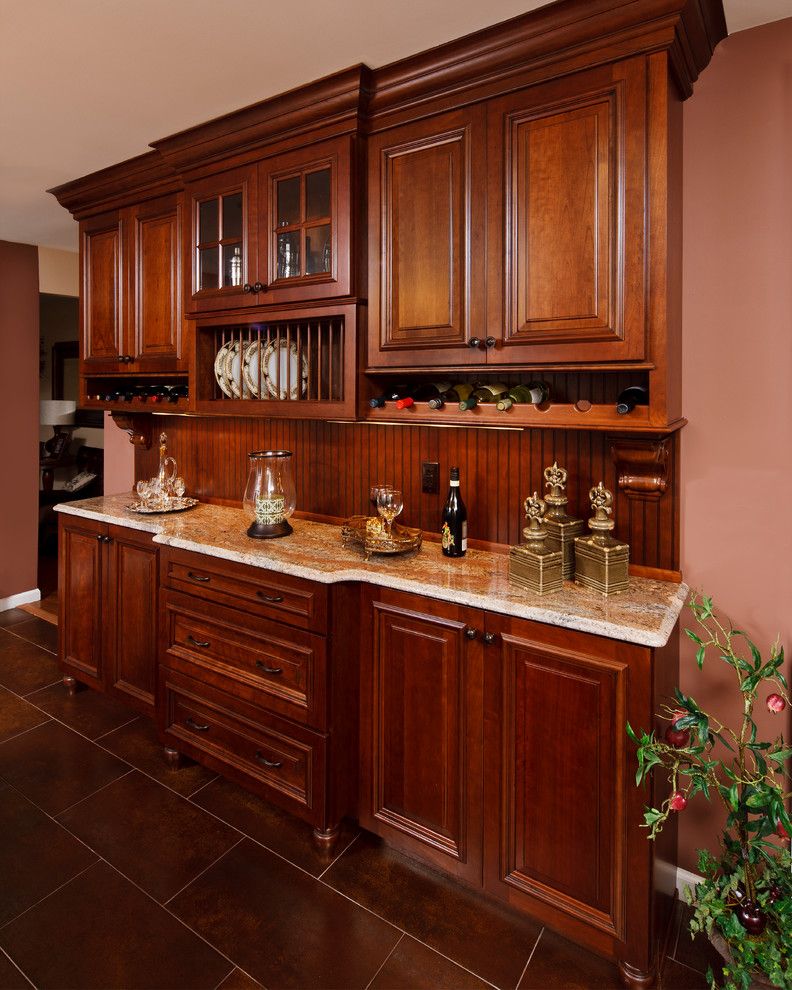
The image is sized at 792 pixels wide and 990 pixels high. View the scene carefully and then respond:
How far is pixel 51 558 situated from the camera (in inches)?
234

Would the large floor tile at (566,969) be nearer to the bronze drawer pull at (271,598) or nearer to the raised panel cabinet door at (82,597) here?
the bronze drawer pull at (271,598)

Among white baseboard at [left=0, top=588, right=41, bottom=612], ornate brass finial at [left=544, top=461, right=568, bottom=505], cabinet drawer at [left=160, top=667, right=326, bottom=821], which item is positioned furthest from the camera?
white baseboard at [left=0, top=588, right=41, bottom=612]

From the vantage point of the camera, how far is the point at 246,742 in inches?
91.4

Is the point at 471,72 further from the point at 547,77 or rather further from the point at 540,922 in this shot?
the point at 540,922

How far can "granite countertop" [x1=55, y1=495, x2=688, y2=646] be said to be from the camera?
1.65 metres

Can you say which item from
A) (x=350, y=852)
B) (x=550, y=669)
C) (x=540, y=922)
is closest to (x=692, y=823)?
(x=540, y=922)

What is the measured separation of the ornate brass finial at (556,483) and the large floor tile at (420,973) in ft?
4.54

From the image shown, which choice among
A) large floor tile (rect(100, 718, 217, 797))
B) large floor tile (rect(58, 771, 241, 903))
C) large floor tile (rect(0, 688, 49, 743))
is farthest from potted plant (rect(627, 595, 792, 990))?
large floor tile (rect(0, 688, 49, 743))

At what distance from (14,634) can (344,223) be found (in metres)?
3.55

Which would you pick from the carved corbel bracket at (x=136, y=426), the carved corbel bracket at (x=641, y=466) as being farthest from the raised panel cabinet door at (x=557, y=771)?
the carved corbel bracket at (x=136, y=426)

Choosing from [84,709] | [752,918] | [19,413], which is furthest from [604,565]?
[19,413]

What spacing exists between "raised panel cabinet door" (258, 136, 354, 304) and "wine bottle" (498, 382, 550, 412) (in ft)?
2.32

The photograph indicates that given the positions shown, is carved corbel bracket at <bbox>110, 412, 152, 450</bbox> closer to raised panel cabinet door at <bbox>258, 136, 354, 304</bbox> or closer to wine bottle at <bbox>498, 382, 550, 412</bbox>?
raised panel cabinet door at <bbox>258, 136, 354, 304</bbox>

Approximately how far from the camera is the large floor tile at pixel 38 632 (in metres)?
3.91
